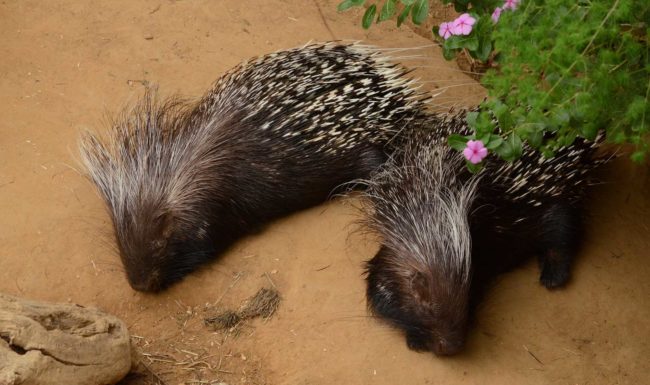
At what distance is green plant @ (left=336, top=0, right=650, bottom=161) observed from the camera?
200 cm

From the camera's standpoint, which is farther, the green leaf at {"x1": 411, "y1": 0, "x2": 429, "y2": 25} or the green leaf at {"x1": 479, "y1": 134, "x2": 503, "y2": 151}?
the green leaf at {"x1": 411, "y1": 0, "x2": 429, "y2": 25}

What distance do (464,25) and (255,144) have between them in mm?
1182

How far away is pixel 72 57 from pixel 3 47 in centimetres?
32

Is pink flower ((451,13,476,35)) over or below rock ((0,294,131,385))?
over

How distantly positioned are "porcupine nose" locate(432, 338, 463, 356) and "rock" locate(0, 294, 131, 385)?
1041 mm

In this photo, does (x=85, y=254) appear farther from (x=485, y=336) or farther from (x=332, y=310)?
(x=485, y=336)

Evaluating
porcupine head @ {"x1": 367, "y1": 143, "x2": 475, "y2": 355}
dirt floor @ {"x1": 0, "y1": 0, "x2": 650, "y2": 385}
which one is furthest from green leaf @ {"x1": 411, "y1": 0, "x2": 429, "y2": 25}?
dirt floor @ {"x1": 0, "y1": 0, "x2": 650, "y2": 385}

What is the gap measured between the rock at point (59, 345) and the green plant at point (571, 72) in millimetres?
1248

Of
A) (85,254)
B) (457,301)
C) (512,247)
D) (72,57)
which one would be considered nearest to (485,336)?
(457,301)

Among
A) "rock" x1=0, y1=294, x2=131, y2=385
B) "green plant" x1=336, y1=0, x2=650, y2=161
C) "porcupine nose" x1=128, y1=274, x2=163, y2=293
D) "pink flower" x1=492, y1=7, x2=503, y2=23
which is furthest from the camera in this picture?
"porcupine nose" x1=128, y1=274, x2=163, y2=293

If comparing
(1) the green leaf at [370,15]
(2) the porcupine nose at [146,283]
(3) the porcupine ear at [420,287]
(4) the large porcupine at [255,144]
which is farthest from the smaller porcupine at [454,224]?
(2) the porcupine nose at [146,283]

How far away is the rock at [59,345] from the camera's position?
212 cm

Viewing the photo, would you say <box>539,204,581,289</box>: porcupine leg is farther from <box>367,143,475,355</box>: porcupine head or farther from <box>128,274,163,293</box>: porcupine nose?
<box>128,274,163,293</box>: porcupine nose

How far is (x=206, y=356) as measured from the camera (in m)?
2.85
